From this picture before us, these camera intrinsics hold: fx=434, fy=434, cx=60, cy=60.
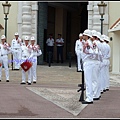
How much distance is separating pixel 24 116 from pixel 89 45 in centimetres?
280

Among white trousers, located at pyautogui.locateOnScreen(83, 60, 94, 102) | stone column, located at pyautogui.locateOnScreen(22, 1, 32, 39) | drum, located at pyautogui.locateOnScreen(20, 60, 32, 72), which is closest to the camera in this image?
white trousers, located at pyautogui.locateOnScreen(83, 60, 94, 102)

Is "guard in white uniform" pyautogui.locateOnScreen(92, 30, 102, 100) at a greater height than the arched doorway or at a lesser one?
lesser

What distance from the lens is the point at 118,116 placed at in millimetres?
9602

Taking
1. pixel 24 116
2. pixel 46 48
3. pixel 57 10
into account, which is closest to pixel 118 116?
pixel 24 116

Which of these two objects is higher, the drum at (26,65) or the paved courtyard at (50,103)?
the drum at (26,65)

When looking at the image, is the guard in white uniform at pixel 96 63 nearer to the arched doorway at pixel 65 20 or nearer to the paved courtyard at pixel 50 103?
the paved courtyard at pixel 50 103

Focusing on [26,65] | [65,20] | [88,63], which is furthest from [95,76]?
[65,20]

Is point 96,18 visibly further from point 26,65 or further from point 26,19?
point 26,65

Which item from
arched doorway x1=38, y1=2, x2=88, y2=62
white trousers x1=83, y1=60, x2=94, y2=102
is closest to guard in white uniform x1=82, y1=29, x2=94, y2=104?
white trousers x1=83, y1=60, x2=94, y2=102

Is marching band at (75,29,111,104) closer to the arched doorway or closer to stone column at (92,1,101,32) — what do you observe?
stone column at (92,1,101,32)

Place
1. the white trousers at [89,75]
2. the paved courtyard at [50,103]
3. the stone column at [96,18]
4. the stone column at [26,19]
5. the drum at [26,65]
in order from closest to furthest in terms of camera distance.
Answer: the paved courtyard at [50,103]
the white trousers at [89,75]
the drum at [26,65]
the stone column at [96,18]
the stone column at [26,19]

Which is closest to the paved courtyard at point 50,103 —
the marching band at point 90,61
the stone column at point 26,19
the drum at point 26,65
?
the marching band at point 90,61

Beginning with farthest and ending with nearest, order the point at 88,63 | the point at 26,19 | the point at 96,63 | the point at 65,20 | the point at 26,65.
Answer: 1. the point at 65,20
2. the point at 26,19
3. the point at 26,65
4. the point at 96,63
5. the point at 88,63

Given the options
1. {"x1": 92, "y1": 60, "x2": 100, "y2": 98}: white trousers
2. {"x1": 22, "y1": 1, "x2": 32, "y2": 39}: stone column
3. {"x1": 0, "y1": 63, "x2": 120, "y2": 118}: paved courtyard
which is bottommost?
{"x1": 0, "y1": 63, "x2": 120, "y2": 118}: paved courtyard
